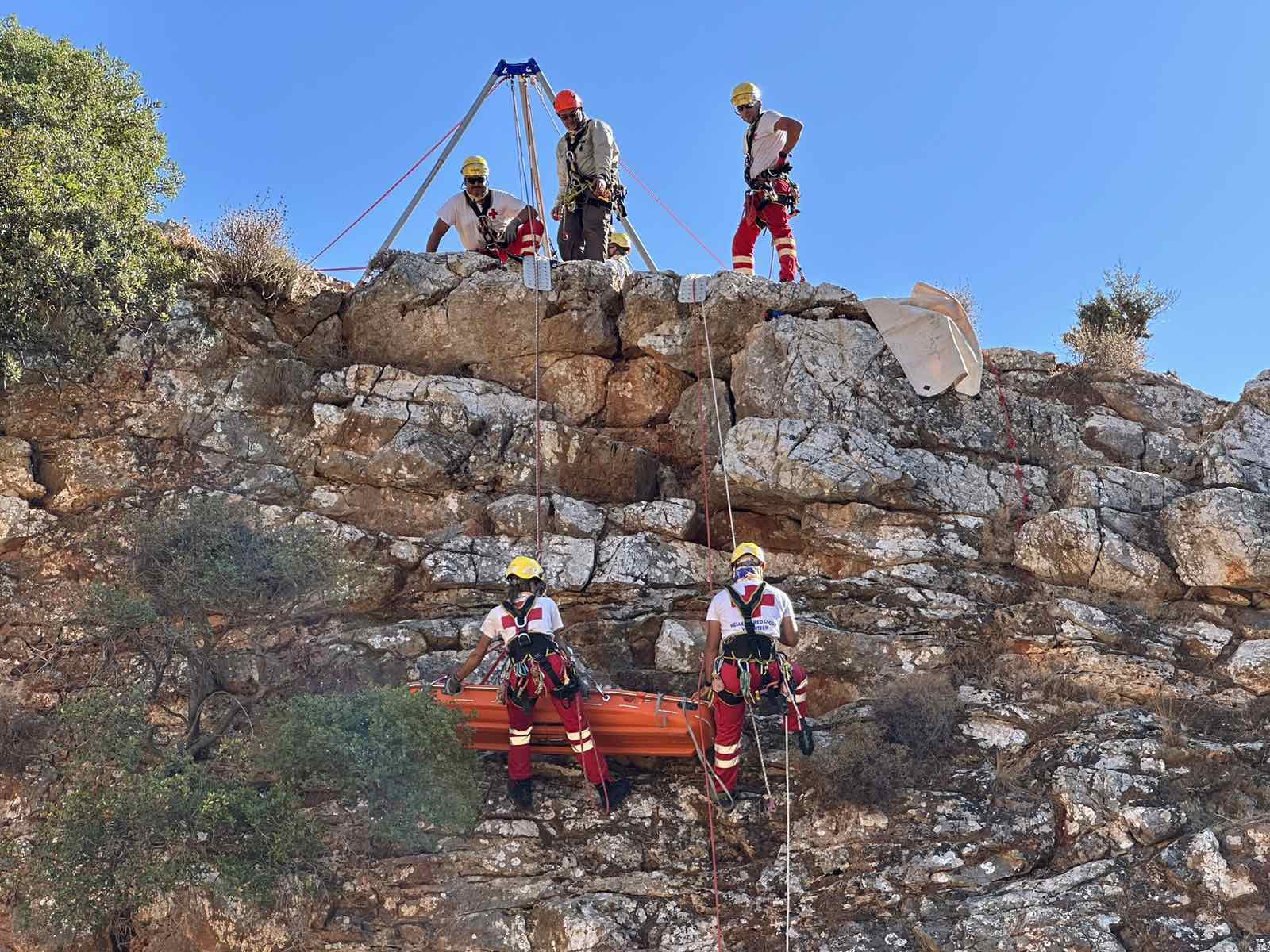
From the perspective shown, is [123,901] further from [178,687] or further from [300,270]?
[300,270]

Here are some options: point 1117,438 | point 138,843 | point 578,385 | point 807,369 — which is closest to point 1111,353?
point 1117,438

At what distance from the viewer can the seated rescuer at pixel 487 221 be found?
16.0m

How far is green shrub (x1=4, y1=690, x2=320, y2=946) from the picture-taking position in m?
9.16

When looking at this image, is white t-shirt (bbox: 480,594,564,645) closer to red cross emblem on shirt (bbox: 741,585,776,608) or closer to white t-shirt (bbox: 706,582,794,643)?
white t-shirt (bbox: 706,582,794,643)

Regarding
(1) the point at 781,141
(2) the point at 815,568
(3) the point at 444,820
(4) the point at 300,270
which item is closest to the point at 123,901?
(3) the point at 444,820

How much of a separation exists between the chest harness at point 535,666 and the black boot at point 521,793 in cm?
77

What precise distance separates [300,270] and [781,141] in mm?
6609

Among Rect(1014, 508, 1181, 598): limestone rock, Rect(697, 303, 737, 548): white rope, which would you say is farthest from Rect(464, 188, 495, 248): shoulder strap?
Rect(1014, 508, 1181, 598): limestone rock

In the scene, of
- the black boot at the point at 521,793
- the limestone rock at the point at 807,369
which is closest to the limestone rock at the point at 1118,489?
the limestone rock at the point at 807,369

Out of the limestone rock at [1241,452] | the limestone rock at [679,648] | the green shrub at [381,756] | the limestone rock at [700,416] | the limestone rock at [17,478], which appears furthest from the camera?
the limestone rock at [700,416]

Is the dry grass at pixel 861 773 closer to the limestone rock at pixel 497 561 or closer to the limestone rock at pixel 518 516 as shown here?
the limestone rock at pixel 497 561

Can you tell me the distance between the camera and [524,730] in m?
10.3

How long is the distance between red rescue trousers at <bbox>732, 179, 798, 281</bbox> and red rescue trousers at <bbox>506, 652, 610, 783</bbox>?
23.5 ft

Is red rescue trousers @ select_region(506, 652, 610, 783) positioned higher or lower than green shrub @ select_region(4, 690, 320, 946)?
higher
